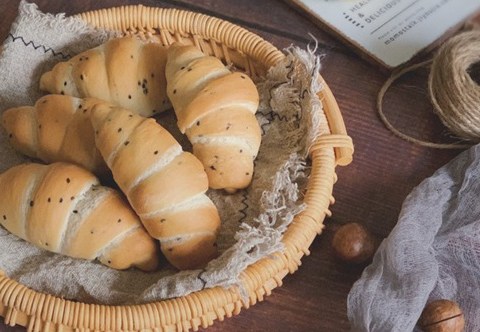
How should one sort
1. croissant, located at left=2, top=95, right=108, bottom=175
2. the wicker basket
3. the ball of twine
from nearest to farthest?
1. the wicker basket
2. croissant, located at left=2, top=95, right=108, bottom=175
3. the ball of twine

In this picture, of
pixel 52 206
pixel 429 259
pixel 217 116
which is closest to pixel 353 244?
pixel 429 259

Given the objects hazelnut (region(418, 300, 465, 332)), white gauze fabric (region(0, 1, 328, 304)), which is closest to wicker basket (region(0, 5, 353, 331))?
white gauze fabric (region(0, 1, 328, 304))

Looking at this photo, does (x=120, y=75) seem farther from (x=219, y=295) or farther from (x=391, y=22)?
(x=391, y=22)

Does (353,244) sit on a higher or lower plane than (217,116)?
lower

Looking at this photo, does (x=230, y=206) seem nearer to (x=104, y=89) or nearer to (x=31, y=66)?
(x=104, y=89)

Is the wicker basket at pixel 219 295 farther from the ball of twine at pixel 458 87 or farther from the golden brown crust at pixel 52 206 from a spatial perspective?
the ball of twine at pixel 458 87

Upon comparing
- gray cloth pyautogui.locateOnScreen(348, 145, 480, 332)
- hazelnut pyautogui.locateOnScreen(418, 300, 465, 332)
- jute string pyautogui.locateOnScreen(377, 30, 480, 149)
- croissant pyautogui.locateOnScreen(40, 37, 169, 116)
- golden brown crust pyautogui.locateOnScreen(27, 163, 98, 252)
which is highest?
croissant pyautogui.locateOnScreen(40, 37, 169, 116)

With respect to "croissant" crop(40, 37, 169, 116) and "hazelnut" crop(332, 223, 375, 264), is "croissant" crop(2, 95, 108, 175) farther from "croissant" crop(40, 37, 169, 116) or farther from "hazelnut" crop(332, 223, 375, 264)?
"hazelnut" crop(332, 223, 375, 264)
